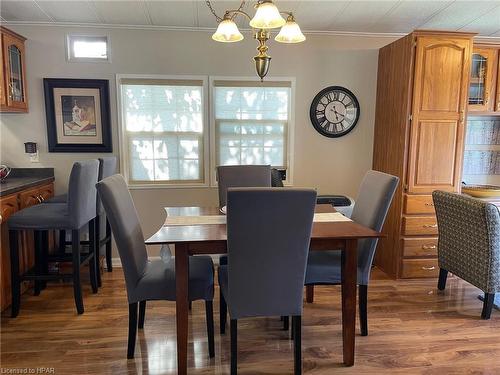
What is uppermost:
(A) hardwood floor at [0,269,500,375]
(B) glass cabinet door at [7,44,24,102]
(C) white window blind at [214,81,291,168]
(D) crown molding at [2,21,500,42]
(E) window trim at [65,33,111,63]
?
(D) crown molding at [2,21,500,42]

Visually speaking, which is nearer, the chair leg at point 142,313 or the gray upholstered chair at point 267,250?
the gray upholstered chair at point 267,250

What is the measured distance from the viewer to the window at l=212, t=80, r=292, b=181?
12.1 ft

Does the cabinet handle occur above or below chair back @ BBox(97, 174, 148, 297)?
below

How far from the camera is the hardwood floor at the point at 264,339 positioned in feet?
7.04

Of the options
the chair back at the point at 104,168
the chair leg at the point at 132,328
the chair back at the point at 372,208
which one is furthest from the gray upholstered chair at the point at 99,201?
the chair back at the point at 372,208

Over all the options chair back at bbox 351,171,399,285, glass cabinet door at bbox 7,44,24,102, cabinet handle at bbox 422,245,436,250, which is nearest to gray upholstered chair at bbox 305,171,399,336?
chair back at bbox 351,171,399,285

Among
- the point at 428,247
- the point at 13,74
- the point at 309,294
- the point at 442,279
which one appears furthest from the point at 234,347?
the point at 13,74

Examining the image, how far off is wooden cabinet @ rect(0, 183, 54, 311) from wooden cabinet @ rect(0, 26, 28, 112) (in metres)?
0.76

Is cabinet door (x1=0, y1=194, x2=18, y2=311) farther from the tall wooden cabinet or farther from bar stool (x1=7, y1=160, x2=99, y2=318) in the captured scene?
the tall wooden cabinet

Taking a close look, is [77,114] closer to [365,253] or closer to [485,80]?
[365,253]

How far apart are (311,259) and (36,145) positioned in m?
2.83

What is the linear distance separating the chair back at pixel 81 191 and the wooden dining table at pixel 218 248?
2.86ft

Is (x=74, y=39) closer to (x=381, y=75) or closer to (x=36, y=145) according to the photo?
(x=36, y=145)

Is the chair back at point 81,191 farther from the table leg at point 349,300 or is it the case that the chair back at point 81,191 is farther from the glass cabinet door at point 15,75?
the table leg at point 349,300
